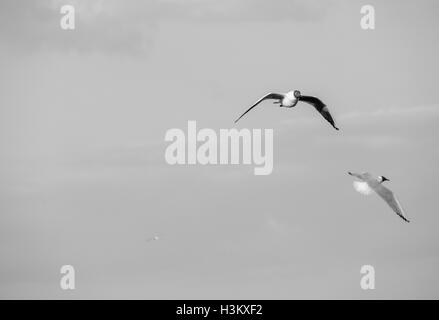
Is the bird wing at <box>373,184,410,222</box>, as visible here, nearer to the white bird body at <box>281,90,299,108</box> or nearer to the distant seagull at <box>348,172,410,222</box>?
the distant seagull at <box>348,172,410,222</box>

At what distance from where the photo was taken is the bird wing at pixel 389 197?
43.6m

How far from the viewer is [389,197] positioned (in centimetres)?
4397

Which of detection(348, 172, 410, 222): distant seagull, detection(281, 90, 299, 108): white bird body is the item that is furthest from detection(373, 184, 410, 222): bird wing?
detection(281, 90, 299, 108): white bird body

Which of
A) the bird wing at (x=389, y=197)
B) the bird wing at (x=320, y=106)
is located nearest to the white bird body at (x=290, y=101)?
the bird wing at (x=320, y=106)

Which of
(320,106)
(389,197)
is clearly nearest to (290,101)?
(320,106)

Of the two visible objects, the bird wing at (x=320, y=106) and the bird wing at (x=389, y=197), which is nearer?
the bird wing at (x=320, y=106)

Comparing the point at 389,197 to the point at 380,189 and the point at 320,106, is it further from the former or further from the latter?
the point at 320,106

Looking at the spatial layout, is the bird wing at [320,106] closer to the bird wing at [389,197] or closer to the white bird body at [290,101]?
the white bird body at [290,101]

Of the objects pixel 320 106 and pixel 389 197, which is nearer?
pixel 320 106

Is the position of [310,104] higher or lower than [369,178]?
higher
